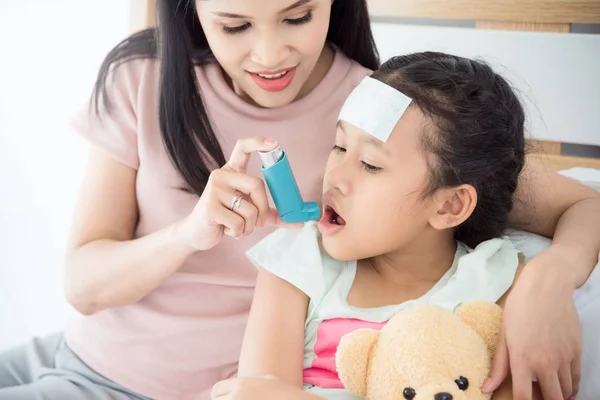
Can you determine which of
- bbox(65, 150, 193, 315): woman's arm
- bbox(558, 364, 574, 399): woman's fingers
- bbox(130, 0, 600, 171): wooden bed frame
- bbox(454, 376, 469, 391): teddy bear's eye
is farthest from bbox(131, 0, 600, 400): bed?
bbox(65, 150, 193, 315): woman's arm

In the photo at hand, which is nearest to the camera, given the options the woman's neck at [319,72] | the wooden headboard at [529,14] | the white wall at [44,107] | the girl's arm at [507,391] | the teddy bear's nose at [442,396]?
the teddy bear's nose at [442,396]

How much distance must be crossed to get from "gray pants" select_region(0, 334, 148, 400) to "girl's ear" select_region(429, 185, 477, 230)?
611 mm

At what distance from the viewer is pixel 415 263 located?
4.17 ft

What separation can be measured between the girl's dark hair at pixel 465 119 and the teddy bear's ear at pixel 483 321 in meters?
0.22

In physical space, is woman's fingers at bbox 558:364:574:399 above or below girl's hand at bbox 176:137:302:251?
below

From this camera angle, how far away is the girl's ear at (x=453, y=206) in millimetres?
1220

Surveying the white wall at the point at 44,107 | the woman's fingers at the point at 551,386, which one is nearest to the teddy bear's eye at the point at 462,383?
the woman's fingers at the point at 551,386

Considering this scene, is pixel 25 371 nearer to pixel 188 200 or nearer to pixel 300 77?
pixel 188 200

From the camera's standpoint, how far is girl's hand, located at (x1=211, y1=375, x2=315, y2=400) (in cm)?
96

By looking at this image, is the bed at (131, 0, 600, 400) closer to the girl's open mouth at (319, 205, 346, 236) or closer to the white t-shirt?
the white t-shirt

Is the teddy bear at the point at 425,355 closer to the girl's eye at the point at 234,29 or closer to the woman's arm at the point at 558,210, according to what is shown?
the woman's arm at the point at 558,210

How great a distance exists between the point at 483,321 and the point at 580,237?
277 mm

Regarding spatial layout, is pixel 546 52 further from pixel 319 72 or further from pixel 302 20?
pixel 302 20

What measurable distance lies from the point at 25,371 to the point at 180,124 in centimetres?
56
